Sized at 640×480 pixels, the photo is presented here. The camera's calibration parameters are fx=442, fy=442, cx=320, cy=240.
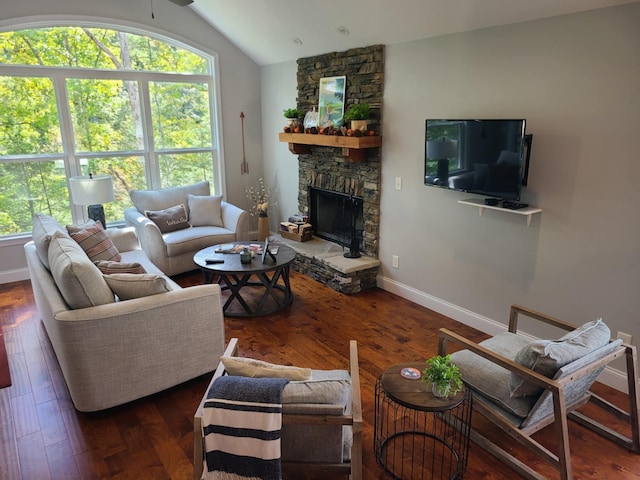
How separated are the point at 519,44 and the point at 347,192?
224cm

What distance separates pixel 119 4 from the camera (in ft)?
15.9

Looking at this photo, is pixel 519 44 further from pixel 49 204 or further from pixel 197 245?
pixel 49 204

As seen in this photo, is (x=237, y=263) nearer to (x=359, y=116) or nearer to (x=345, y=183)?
(x=345, y=183)

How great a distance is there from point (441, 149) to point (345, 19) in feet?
4.92

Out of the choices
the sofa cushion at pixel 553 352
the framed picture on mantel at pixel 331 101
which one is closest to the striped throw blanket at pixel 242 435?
the sofa cushion at pixel 553 352

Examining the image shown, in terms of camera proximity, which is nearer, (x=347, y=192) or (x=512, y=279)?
(x=512, y=279)

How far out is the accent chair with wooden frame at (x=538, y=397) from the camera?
1.99 m

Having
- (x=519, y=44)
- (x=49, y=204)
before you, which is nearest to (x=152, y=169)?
(x=49, y=204)

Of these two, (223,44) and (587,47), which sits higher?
(223,44)

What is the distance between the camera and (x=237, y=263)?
388cm

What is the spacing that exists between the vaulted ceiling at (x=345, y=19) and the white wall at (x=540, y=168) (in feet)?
0.33

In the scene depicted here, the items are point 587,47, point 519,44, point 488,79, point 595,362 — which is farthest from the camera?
point 488,79

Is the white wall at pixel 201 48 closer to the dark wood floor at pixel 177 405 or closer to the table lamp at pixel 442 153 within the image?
the dark wood floor at pixel 177 405

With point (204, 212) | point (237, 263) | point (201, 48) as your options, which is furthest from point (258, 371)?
point (201, 48)
